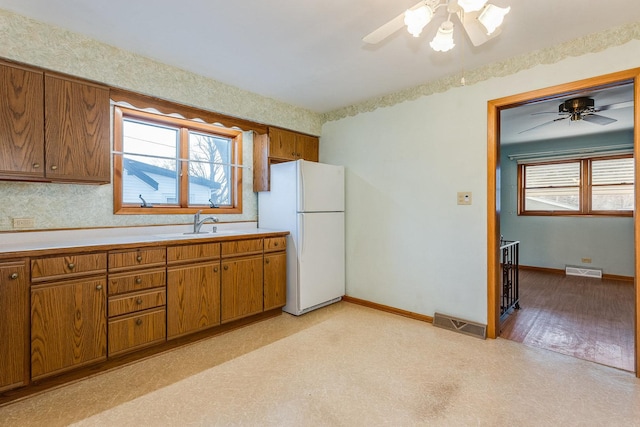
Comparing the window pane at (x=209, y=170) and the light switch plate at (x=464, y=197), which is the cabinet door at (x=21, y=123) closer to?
the window pane at (x=209, y=170)

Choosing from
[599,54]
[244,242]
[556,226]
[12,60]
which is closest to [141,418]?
[244,242]

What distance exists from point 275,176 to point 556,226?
5106 millimetres

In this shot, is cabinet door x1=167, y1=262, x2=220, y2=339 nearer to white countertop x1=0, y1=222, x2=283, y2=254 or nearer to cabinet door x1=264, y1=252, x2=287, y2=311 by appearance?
white countertop x1=0, y1=222, x2=283, y2=254

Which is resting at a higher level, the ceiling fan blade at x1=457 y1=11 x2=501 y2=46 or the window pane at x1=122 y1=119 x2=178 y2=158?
the ceiling fan blade at x1=457 y1=11 x2=501 y2=46

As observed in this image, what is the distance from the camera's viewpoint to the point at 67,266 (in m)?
1.94

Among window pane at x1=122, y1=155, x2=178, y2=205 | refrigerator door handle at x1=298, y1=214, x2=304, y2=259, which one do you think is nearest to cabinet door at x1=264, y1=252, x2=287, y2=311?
refrigerator door handle at x1=298, y1=214, x2=304, y2=259

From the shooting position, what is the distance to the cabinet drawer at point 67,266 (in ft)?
6.07

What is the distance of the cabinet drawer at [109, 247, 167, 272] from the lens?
2.14m

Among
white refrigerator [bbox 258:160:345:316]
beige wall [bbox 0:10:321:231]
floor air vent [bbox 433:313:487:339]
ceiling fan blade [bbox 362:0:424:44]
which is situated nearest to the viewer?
ceiling fan blade [bbox 362:0:424:44]

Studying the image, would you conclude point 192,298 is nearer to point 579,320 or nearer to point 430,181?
point 430,181

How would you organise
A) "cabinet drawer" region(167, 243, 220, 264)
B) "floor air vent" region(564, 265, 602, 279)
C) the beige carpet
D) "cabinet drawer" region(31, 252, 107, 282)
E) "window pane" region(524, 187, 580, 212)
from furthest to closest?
1. "window pane" region(524, 187, 580, 212)
2. "floor air vent" region(564, 265, 602, 279)
3. "cabinet drawer" region(167, 243, 220, 264)
4. "cabinet drawer" region(31, 252, 107, 282)
5. the beige carpet

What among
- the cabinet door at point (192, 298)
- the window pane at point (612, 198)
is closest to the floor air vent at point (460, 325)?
the cabinet door at point (192, 298)

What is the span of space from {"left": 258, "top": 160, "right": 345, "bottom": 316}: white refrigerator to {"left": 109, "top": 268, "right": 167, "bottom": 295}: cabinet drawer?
130 centimetres

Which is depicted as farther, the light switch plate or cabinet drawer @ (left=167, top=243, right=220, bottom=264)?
the light switch plate
